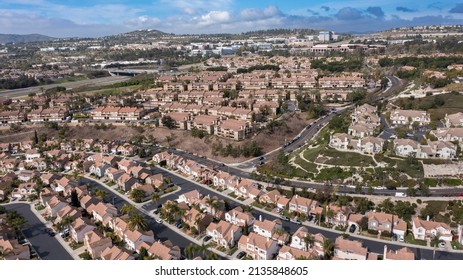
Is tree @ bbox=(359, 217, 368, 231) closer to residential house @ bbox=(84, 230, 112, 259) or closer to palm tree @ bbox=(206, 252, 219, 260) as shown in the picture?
palm tree @ bbox=(206, 252, 219, 260)

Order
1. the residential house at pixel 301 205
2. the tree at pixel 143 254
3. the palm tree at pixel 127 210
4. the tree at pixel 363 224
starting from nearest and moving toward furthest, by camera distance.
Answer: the tree at pixel 143 254
the tree at pixel 363 224
the residential house at pixel 301 205
the palm tree at pixel 127 210

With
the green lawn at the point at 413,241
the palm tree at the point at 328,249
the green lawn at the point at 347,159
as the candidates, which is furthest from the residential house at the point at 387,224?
the green lawn at the point at 347,159

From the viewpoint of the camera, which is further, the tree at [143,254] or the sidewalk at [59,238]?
the sidewalk at [59,238]

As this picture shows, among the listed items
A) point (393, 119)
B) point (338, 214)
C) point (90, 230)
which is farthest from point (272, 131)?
point (90, 230)

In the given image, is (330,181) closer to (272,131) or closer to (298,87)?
(272,131)

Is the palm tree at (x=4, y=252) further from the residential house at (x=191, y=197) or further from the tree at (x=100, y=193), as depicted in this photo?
the residential house at (x=191, y=197)
